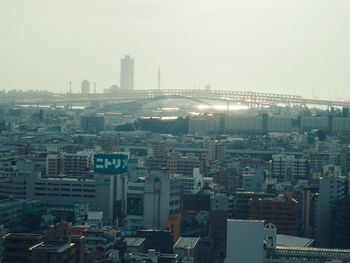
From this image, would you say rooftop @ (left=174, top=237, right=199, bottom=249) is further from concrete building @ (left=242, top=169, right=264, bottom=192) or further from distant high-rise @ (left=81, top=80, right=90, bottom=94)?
distant high-rise @ (left=81, top=80, right=90, bottom=94)

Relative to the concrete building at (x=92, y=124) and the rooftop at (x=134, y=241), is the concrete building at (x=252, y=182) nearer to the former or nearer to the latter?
the rooftop at (x=134, y=241)

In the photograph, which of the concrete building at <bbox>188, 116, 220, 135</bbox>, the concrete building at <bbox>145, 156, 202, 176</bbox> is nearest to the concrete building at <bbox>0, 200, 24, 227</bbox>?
the concrete building at <bbox>145, 156, 202, 176</bbox>

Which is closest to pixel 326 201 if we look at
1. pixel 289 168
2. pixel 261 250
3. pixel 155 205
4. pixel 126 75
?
pixel 155 205

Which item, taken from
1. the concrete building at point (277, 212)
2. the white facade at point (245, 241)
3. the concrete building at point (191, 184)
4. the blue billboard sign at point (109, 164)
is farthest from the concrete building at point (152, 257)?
the concrete building at point (191, 184)

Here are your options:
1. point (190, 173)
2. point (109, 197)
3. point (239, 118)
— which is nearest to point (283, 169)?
point (190, 173)

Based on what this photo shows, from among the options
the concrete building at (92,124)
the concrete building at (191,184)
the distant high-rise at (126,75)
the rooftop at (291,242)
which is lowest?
the rooftop at (291,242)

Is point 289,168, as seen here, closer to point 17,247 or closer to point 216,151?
point 216,151

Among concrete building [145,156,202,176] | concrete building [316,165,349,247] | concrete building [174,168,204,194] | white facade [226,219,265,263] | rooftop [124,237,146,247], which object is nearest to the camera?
white facade [226,219,265,263]
